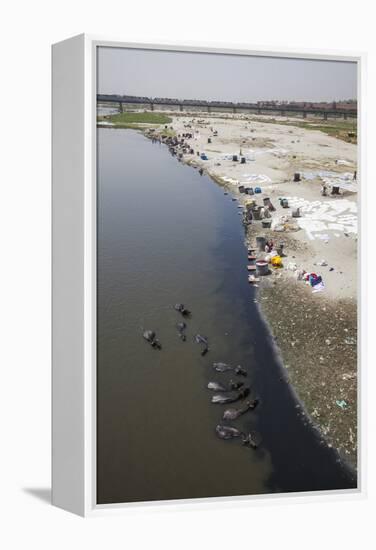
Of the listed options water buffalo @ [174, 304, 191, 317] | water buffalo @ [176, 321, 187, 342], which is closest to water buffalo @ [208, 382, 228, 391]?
water buffalo @ [176, 321, 187, 342]

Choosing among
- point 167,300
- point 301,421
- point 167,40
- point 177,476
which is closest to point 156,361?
point 167,300

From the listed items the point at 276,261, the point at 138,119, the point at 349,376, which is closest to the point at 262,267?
the point at 276,261

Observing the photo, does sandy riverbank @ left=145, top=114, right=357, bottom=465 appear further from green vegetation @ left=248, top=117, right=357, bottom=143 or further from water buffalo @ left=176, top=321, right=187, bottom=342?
water buffalo @ left=176, top=321, right=187, bottom=342

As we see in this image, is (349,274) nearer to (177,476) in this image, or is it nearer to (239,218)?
(239,218)

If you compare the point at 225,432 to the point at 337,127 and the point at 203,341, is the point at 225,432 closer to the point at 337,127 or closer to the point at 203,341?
the point at 203,341

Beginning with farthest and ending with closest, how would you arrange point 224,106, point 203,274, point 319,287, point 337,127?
point 337,127 → point 319,287 → point 224,106 → point 203,274

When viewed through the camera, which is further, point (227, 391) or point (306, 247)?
point (306, 247)

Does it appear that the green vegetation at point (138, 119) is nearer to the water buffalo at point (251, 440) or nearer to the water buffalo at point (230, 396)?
the water buffalo at point (230, 396)
